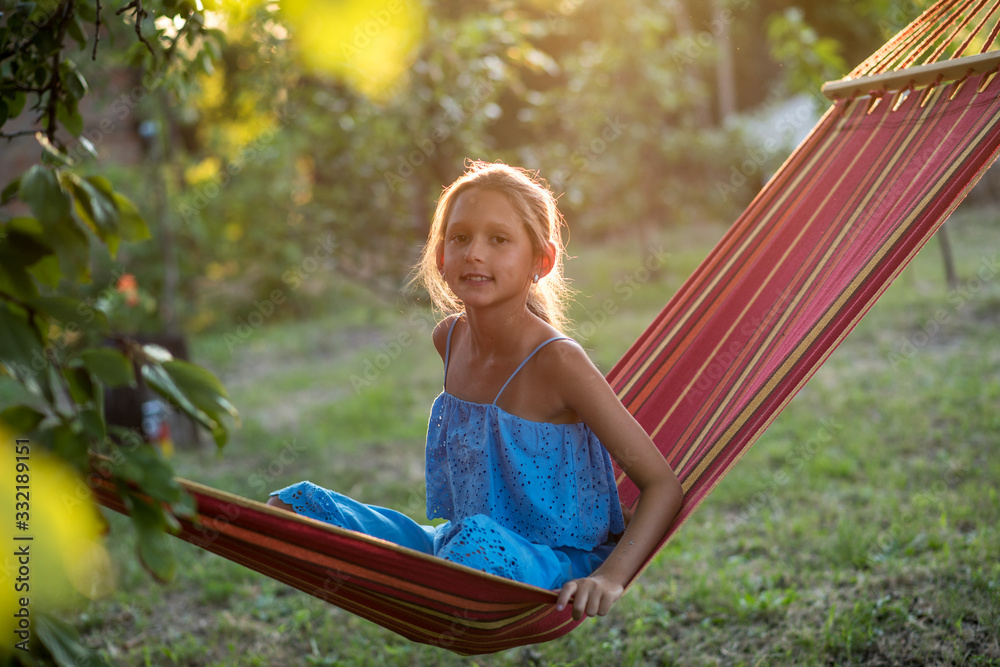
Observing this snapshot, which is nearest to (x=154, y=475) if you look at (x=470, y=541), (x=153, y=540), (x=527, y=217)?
(x=153, y=540)

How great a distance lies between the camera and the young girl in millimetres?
1350

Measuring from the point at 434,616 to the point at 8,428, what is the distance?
2.41 ft

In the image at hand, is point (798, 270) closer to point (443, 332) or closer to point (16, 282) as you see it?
point (443, 332)

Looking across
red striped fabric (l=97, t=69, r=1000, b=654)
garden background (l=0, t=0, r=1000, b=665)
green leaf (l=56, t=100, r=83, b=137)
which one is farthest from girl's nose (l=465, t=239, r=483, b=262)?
green leaf (l=56, t=100, r=83, b=137)

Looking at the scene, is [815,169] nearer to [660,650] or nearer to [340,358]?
[660,650]

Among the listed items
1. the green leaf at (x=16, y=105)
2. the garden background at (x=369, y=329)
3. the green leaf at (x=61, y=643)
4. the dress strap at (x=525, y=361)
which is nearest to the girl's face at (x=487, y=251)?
the dress strap at (x=525, y=361)

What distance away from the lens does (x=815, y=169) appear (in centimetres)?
203

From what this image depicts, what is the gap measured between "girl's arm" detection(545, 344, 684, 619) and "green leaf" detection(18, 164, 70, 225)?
2.73 feet

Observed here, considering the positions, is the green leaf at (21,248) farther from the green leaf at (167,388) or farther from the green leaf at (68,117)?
the green leaf at (68,117)

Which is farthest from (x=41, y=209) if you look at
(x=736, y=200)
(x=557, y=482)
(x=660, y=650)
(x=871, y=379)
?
(x=736, y=200)

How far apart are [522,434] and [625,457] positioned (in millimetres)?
197

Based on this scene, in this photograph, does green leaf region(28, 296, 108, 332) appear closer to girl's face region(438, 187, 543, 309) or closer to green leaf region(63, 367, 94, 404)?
green leaf region(63, 367, 94, 404)

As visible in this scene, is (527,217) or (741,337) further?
(741,337)

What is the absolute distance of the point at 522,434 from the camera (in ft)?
4.73
